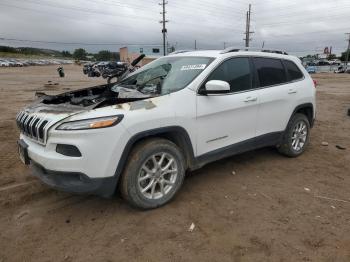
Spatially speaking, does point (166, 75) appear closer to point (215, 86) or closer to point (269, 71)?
point (215, 86)

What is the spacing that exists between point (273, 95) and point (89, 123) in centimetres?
283

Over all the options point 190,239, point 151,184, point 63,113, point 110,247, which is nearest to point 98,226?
point 110,247

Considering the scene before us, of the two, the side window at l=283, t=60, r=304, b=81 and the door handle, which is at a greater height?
the side window at l=283, t=60, r=304, b=81

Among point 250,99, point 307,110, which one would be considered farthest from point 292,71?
point 250,99

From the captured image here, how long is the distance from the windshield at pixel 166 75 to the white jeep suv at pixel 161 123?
0.6 inches

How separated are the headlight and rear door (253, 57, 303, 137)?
7.61ft

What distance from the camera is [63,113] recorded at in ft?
10.7

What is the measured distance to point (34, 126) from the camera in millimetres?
3404

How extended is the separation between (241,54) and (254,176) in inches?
67.3

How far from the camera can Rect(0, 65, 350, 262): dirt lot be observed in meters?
2.91

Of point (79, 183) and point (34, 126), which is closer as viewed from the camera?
point (79, 183)

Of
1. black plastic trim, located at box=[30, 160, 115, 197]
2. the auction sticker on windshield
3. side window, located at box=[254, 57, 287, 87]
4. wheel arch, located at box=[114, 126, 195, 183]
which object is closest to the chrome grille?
black plastic trim, located at box=[30, 160, 115, 197]

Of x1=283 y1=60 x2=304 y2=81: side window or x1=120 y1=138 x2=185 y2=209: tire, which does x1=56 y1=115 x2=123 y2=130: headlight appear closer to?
x1=120 y1=138 x2=185 y2=209: tire

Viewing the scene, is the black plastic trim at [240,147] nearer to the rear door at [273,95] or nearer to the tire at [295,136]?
the rear door at [273,95]
